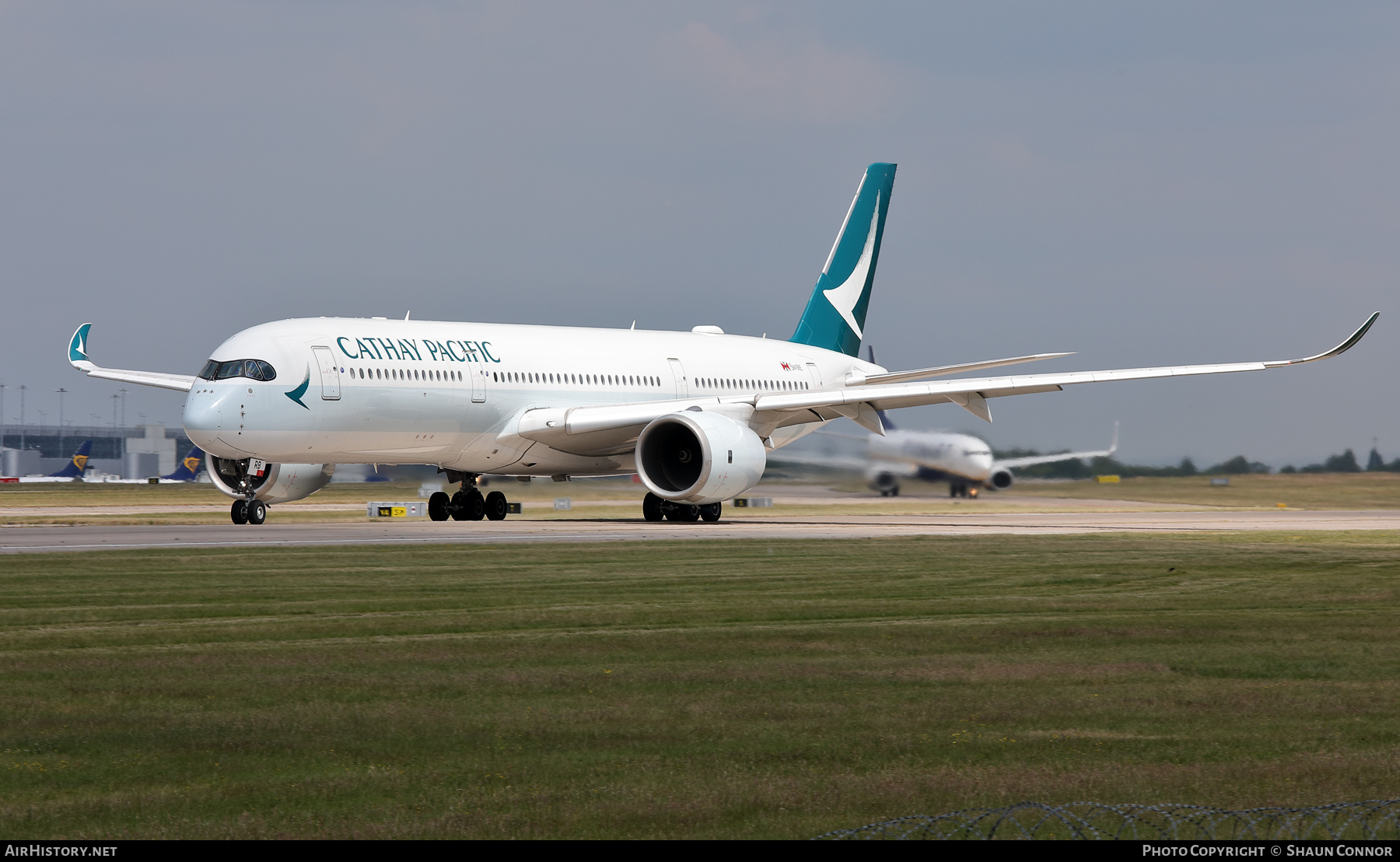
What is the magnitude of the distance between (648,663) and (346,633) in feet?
9.96

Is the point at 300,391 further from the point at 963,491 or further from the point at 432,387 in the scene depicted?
the point at 963,491

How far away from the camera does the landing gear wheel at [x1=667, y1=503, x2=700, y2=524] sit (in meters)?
32.9

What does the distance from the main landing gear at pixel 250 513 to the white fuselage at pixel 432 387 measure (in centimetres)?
168

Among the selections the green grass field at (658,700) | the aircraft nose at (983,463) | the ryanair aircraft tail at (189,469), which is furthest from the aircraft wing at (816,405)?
the ryanair aircraft tail at (189,469)

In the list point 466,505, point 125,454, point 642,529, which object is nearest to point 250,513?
point 466,505

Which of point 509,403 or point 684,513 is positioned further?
point 684,513

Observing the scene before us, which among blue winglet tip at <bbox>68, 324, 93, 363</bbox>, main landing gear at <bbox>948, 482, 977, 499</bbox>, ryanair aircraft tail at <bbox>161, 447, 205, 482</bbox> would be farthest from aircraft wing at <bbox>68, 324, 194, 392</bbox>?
ryanair aircraft tail at <bbox>161, 447, 205, 482</bbox>

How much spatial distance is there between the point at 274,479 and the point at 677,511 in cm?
867

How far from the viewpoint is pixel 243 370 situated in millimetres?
27719

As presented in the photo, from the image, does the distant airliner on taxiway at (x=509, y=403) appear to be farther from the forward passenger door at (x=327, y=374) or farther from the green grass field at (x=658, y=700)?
the green grass field at (x=658, y=700)

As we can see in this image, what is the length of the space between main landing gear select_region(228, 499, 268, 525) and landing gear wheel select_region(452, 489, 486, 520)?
490cm

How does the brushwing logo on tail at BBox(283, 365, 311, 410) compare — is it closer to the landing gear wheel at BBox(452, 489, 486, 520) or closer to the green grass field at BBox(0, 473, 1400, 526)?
the green grass field at BBox(0, 473, 1400, 526)

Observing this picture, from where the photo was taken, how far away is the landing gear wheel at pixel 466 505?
33.8 meters
